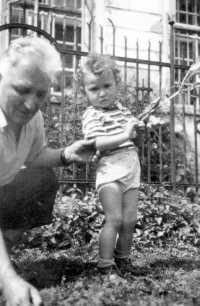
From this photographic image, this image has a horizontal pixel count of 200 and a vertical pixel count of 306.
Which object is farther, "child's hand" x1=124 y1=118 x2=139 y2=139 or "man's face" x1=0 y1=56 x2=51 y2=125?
"child's hand" x1=124 y1=118 x2=139 y2=139

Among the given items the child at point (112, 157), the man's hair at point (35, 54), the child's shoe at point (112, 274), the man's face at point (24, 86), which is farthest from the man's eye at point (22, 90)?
the child's shoe at point (112, 274)

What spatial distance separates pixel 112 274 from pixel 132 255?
1.10 meters

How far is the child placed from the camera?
10.1 ft


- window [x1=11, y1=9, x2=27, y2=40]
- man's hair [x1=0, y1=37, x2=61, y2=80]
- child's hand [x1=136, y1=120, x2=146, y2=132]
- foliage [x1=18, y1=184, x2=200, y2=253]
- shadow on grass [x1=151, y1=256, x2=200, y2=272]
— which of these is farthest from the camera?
window [x1=11, y1=9, x2=27, y2=40]

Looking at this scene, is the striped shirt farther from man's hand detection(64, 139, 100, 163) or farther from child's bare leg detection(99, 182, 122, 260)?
child's bare leg detection(99, 182, 122, 260)

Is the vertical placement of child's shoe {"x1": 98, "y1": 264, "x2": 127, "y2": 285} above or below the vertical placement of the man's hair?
below

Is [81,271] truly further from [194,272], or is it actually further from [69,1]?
[69,1]

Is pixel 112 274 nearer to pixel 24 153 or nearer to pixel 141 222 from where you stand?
pixel 24 153

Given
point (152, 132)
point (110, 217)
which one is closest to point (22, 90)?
point (110, 217)

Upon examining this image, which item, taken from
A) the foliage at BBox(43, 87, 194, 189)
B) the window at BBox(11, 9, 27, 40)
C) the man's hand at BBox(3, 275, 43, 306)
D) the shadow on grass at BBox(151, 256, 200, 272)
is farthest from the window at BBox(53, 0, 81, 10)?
the man's hand at BBox(3, 275, 43, 306)

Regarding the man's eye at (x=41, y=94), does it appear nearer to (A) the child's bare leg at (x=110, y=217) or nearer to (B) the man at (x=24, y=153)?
(B) the man at (x=24, y=153)

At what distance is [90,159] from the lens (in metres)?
3.07

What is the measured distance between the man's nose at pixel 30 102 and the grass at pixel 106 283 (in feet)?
2.73

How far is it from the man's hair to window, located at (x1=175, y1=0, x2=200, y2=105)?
6.59 meters
